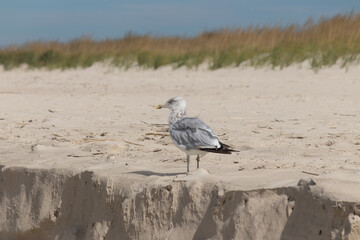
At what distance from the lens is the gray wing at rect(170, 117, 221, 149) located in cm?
427

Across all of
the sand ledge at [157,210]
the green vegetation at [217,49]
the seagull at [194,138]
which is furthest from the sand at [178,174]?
the green vegetation at [217,49]

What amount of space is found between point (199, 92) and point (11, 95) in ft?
9.80

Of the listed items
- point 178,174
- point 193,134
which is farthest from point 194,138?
point 178,174

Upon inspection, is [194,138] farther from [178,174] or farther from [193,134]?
[178,174]

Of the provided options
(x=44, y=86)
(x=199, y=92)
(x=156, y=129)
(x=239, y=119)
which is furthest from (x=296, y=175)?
(x=44, y=86)

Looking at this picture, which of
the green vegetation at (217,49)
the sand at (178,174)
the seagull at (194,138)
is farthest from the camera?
the green vegetation at (217,49)

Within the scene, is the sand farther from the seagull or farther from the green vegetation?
the green vegetation

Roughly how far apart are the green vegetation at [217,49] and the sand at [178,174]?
411 centimetres

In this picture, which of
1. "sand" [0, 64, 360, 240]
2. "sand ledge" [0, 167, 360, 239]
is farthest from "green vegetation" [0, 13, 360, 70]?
"sand ledge" [0, 167, 360, 239]

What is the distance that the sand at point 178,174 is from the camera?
371cm

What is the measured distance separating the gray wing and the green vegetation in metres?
8.18

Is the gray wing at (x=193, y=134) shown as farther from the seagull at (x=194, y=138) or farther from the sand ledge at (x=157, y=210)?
the sand ledge at (x=157, y=210)

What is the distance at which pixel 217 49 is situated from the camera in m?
15.9

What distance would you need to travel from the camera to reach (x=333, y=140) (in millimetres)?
5668
